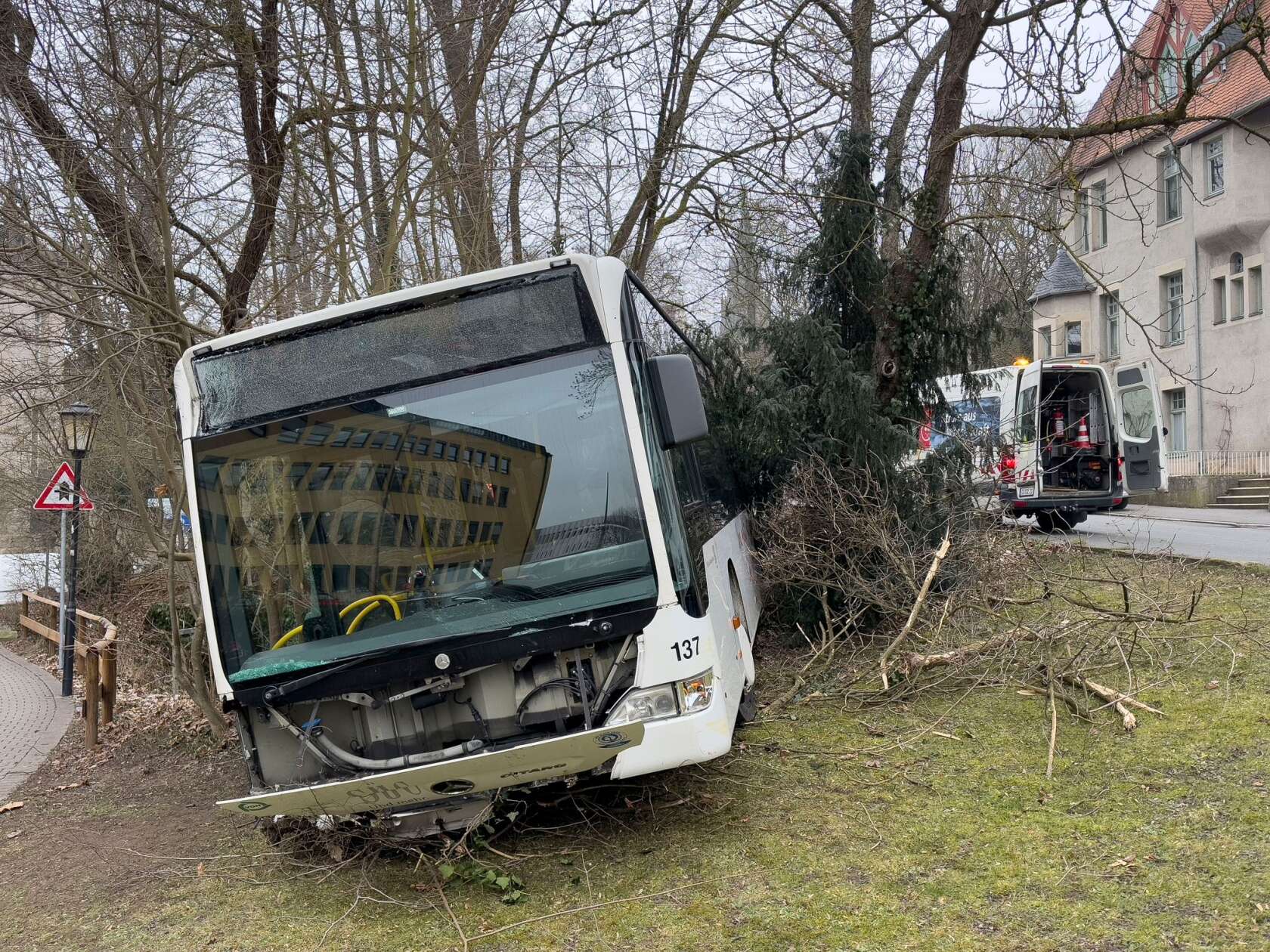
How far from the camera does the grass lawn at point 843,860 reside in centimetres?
440

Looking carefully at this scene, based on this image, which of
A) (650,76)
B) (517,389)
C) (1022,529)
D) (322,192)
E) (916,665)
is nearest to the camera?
(517,389)

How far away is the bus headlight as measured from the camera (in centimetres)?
513

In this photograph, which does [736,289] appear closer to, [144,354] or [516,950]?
[144,354]

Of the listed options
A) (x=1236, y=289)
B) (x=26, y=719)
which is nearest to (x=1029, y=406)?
(x=26, y=719)

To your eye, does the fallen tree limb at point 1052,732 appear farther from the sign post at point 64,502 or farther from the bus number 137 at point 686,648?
the sign post at point 64,502

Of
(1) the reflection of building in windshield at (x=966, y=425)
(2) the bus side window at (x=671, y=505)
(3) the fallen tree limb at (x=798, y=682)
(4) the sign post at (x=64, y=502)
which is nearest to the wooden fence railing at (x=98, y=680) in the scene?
(4) the sign post at (x=64, y=502)

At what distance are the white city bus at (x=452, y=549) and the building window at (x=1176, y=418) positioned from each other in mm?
30062

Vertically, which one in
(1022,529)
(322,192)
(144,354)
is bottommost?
(1022,529)

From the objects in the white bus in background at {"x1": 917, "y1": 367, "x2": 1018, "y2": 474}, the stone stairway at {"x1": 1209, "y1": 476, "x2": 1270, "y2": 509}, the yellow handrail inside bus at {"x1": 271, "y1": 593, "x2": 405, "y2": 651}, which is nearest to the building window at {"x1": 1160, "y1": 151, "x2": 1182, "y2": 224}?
the stone stairway at {"x1": 1209, "y1": 476, "x2": 1270, "y2": 509}

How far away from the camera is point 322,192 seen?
1161cm

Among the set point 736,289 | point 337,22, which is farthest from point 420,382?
point 736,289

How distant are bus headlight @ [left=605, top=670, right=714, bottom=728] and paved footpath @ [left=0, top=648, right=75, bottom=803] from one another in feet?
23.7

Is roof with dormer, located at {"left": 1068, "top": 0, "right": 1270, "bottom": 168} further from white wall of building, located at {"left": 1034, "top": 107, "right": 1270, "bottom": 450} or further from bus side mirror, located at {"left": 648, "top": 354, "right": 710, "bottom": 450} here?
white wall of building, located at {"left": 1034, "top": 107, "right": 1270, "bottom": 450}

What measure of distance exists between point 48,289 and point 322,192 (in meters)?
3.17
